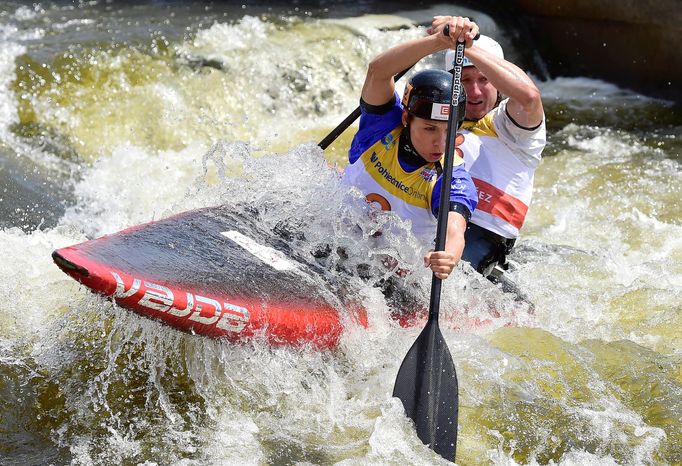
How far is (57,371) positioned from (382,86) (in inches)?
71.5

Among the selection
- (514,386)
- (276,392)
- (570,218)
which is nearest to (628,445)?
(514,386)

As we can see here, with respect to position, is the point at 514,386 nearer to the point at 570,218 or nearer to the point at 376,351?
the point at 376,351

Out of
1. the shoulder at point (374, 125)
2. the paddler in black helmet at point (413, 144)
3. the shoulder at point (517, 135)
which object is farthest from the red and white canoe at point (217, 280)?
the shoulder at point (517, 135)

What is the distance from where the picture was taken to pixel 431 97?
366 cm

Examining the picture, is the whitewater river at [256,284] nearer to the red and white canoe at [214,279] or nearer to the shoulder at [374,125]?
the red and white canoe at [214,279]

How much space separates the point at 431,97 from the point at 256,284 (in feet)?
3.45

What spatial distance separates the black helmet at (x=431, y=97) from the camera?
3660 mm

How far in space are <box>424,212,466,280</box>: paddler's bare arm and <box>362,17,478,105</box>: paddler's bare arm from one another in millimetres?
657

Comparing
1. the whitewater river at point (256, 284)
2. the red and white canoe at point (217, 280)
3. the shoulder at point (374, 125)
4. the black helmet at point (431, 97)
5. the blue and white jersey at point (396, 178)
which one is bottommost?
the whitewater river at point (256, 284)

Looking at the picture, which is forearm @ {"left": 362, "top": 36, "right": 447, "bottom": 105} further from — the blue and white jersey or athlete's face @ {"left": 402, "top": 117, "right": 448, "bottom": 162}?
athlete's face @ {"left": 402, "top": 117, "right": 448, "bottom": 162}

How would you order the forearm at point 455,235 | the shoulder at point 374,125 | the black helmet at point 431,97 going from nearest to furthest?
the forearm at point 455,235 < the black helmet at point 431,97 < the shoulder at point 374,125

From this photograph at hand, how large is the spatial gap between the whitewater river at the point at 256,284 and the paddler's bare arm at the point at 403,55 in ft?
1.49

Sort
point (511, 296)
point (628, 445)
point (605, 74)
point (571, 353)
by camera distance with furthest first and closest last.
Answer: point (605, 74) → point (511, 296) → point (571, 353) → point (628, 445)

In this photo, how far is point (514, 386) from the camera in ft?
12.2
